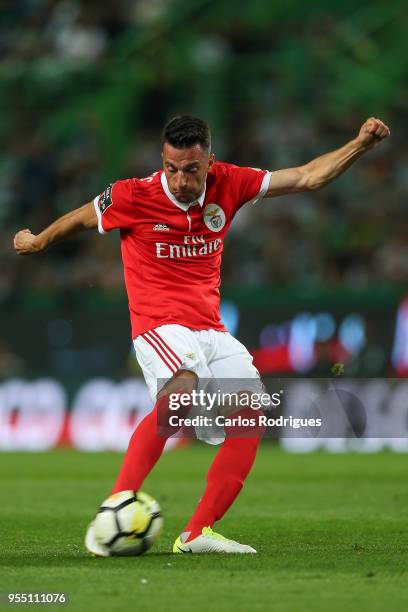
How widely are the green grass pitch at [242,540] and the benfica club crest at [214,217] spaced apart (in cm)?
163

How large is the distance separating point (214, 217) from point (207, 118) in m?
13.1

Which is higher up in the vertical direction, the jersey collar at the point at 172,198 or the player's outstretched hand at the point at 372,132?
the player's outstretched hand at the point at 372,132

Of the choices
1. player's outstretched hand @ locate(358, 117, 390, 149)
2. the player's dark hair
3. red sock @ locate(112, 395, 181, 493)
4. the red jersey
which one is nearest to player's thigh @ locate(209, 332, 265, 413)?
the red jersey

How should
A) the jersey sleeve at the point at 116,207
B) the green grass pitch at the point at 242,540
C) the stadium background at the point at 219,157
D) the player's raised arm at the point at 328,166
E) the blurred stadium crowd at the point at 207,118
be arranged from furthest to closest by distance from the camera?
the blurred stadium crowd at the point at 207,118 < the stadium background at the point at 219,157 < the jersey sleeve at the point at 116,207 < the player's raised arm at the point at 328,166 < the green grass pitch at the point at 242,540

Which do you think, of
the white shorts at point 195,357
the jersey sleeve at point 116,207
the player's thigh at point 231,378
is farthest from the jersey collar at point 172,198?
the player's thigh at point 231,378

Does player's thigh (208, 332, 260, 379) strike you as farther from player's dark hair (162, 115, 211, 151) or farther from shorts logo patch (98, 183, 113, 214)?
player's dark hair (162, 115, 211, 151)

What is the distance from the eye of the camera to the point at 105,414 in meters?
17.3

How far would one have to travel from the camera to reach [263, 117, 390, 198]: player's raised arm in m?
6.08

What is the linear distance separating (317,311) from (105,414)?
3285 millimetres

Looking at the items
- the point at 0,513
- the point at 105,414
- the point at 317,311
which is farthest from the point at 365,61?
the point at 0,513

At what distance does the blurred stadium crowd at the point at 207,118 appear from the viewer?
17438 mm

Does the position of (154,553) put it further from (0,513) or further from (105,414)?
(105,414)

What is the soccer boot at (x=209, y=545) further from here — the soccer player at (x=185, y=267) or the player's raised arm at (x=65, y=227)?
the player's raised arm at (x=65, y=227)

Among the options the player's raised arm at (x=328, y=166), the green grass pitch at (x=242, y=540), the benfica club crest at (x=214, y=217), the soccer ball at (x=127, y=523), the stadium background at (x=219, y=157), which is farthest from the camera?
the stadium background at (x=219, y=157)
